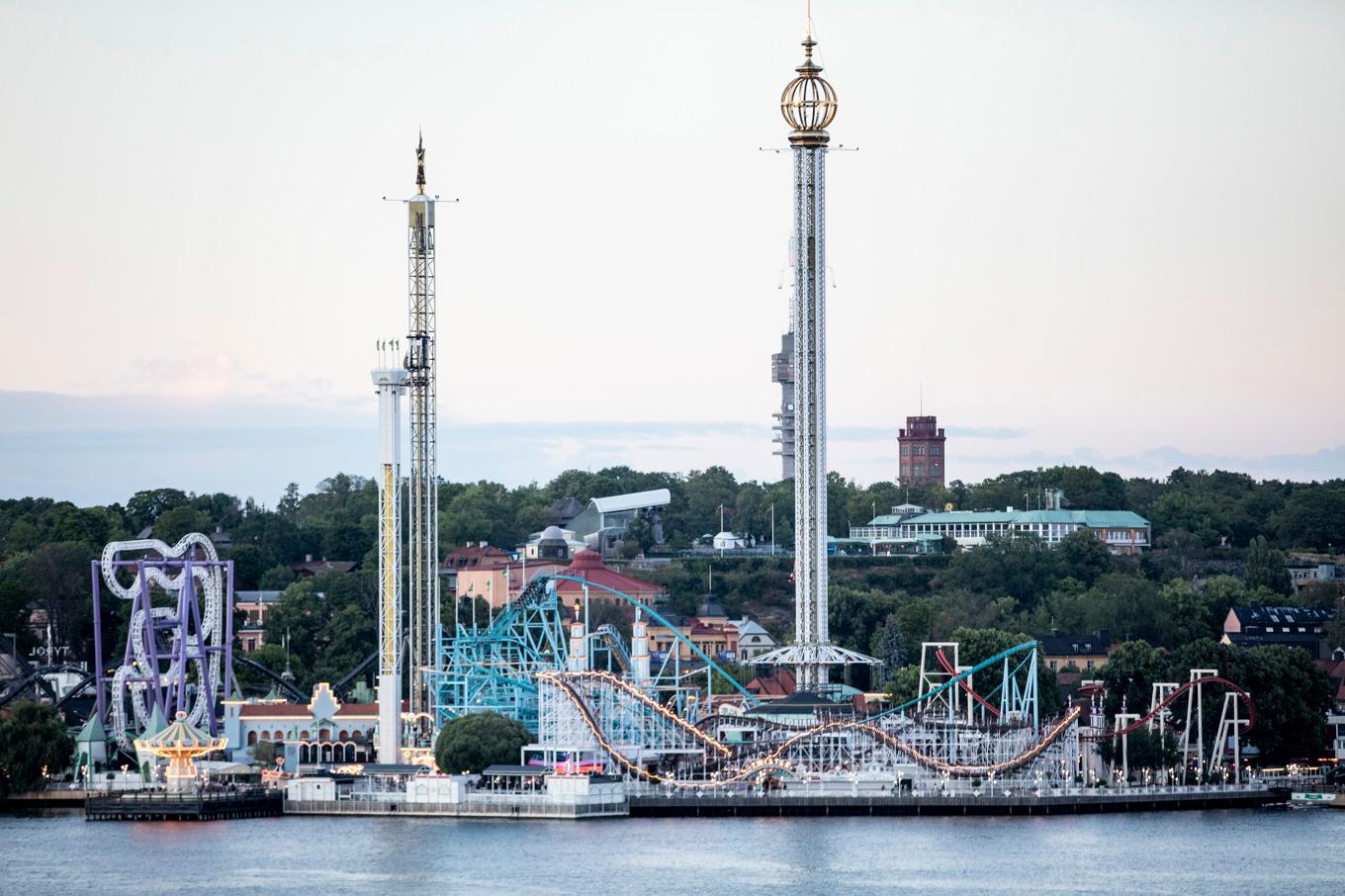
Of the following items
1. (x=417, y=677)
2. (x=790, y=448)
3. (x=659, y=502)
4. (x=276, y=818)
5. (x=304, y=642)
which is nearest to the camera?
(x=276, y=818)

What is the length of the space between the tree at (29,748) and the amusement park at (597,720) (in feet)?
3.64

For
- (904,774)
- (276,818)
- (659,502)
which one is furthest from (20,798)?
(659,502)

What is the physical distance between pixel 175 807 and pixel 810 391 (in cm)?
3087

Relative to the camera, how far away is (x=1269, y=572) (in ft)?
530

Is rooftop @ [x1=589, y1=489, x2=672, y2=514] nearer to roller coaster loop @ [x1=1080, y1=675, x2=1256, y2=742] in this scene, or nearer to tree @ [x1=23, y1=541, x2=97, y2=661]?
tree @ [x1=23, y1=541, x2=97, y2=661]

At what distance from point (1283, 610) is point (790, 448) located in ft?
97.5

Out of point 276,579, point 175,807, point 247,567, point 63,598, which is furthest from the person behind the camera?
point 247,567

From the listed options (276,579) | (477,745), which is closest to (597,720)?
(477,745)

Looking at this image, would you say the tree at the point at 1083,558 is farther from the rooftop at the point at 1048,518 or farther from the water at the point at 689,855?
the water at the point at 689,855

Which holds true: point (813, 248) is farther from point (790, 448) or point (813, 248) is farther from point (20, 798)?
point (790, 448)

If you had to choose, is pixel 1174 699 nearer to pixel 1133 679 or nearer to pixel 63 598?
pixel 1133 679

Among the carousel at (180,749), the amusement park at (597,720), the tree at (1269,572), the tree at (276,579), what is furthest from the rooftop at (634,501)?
the carousel at (180,749)

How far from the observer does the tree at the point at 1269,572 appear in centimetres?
16100

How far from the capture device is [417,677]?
111 metres
